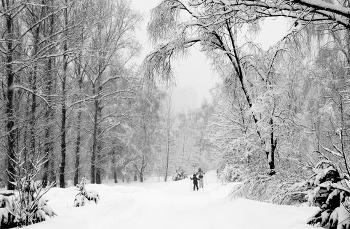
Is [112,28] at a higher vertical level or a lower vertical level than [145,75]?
higher

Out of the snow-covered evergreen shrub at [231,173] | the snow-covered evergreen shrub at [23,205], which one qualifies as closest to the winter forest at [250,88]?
the snow-covered evergreen shrub at [23,205]

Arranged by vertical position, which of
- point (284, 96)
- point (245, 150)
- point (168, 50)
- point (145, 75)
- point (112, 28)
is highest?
point (112, 28)

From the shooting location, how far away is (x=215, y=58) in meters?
8.95

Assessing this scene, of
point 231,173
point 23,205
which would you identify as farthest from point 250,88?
point 23,205

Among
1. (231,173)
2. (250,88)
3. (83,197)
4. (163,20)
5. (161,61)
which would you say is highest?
(163,20)

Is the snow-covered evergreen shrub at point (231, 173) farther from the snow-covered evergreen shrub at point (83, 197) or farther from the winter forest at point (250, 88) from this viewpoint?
the snow-covered evergreen shrub at point (83, 197)

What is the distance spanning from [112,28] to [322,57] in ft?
46.0

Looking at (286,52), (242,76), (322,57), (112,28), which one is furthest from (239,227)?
(112,28)

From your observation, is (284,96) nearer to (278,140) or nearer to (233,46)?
(278,140)

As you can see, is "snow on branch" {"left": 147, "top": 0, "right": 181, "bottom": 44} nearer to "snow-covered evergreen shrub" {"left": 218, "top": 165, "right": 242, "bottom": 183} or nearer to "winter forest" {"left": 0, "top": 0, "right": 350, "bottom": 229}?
"winter forest" {"left": 0, "top": 0, "right": 350, "bottom": 229}

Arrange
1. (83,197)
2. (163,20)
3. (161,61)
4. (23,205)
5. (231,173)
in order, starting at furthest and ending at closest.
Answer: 1. (231,173)
2. (83,197)
3. (161,61)
4. (163,20)
5. (23,205)

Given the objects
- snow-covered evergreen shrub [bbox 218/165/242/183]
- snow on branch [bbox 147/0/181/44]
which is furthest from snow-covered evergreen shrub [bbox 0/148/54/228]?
snow-covered evergreen shrub [bbox 218/165/242/183]

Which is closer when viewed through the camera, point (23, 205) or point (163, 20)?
point (23, 205)

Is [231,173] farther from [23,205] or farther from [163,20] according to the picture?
[23,205]
